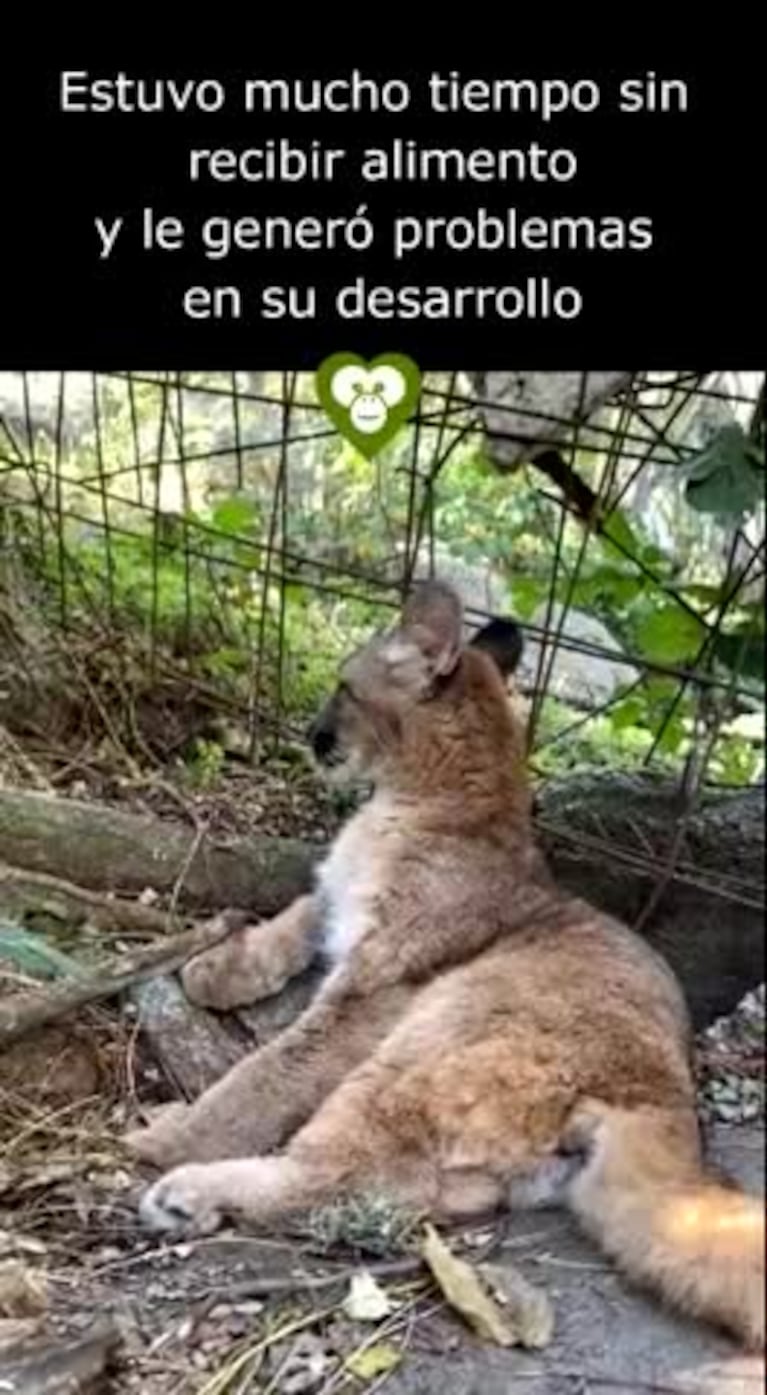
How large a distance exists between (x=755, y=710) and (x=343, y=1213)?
2.01ft

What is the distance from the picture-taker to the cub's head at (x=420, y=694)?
1780mm

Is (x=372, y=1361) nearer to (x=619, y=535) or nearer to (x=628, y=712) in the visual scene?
(x=628, y=712)

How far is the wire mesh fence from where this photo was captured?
5.03 feet

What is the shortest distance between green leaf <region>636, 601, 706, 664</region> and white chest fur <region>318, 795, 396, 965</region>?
42 centimetres

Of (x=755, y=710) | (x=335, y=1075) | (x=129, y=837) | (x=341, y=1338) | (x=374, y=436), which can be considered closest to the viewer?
(x=755, y=710)

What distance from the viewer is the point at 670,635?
1.55 metres

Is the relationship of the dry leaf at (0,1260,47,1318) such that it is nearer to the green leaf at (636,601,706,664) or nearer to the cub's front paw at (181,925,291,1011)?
the cub's front paw at (181,925,291,1011)

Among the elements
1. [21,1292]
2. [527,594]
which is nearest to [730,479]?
[527,594]

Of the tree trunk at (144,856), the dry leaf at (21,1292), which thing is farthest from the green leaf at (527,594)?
the dry leaf at (21,1292)

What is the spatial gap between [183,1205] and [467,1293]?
322 mm

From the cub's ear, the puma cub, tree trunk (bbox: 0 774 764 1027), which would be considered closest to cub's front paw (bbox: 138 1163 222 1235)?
the puma cub
